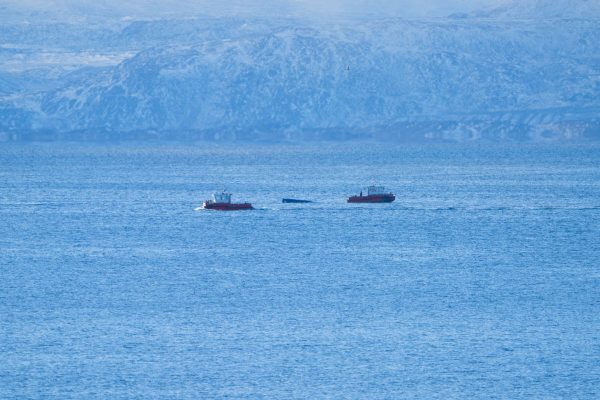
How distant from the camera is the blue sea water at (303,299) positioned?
49.9m

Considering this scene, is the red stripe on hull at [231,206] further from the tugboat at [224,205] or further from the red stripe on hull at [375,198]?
the red stripe on hull at [375,198]

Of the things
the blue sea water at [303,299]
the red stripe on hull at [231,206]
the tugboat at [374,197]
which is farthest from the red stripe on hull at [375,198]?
the red stripe on hull at [231,206]

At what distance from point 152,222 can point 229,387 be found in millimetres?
53274

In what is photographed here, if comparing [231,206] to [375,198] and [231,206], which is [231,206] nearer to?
[231,206]

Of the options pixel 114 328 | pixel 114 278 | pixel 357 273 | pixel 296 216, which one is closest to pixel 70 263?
pixel 114 278

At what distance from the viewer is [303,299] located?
64312mm

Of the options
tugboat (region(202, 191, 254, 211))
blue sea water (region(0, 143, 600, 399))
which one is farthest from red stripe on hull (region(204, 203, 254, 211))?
blue sea water (region(0, 143, 600, 399))

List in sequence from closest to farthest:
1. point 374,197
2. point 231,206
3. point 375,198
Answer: point 231,206, point 374,197, point 375,198

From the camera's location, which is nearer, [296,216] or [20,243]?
[20,243]

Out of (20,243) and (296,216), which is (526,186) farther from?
(20,243)

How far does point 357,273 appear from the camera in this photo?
241 feet

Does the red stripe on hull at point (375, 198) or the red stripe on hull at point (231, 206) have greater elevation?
the red stripe on hull at point (375, 198)

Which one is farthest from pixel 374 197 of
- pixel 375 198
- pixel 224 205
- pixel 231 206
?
pixel 224 205

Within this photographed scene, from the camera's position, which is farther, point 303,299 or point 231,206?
point 231,206
